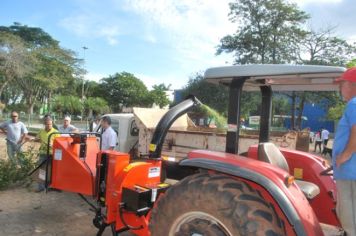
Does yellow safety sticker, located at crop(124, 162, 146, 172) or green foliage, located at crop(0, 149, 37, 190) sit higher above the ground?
yellow safety sticker, located at crop(124, 162, 146, 172)

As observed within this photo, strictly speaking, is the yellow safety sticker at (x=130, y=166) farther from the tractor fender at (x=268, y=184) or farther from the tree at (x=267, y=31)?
the tree at (x=267, y=31)

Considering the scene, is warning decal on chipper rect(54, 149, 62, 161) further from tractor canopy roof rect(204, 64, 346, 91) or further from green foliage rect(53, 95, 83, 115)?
green foliage rect(53, 95, 83, 115)

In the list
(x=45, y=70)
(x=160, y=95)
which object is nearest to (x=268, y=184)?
(x=45, y=70)

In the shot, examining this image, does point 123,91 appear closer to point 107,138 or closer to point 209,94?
point 209,94

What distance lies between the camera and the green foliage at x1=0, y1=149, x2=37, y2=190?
296 inches

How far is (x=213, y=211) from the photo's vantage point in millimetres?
2834

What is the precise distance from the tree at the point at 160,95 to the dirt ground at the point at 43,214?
172ft

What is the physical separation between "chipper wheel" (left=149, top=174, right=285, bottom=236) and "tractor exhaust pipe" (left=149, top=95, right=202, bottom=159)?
3.20ft

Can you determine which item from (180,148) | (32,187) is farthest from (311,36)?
(32,187)

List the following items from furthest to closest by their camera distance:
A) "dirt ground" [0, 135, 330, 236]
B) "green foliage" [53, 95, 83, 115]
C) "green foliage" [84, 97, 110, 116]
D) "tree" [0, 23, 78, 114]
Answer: "green foliage" [84, 97, 110, 116] < "green foliage" [53, 95, 83, 115] < "tree" [0, 23, 78, 114] < "dirt ground" [0, 135, 330, 236]

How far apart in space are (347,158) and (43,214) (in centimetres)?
482

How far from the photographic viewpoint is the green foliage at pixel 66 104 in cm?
5138

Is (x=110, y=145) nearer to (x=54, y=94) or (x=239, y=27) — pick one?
(x=239, y=27)

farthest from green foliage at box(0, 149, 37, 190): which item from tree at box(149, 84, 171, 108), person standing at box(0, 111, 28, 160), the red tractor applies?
tree at box(149, 84, 171, 108)
